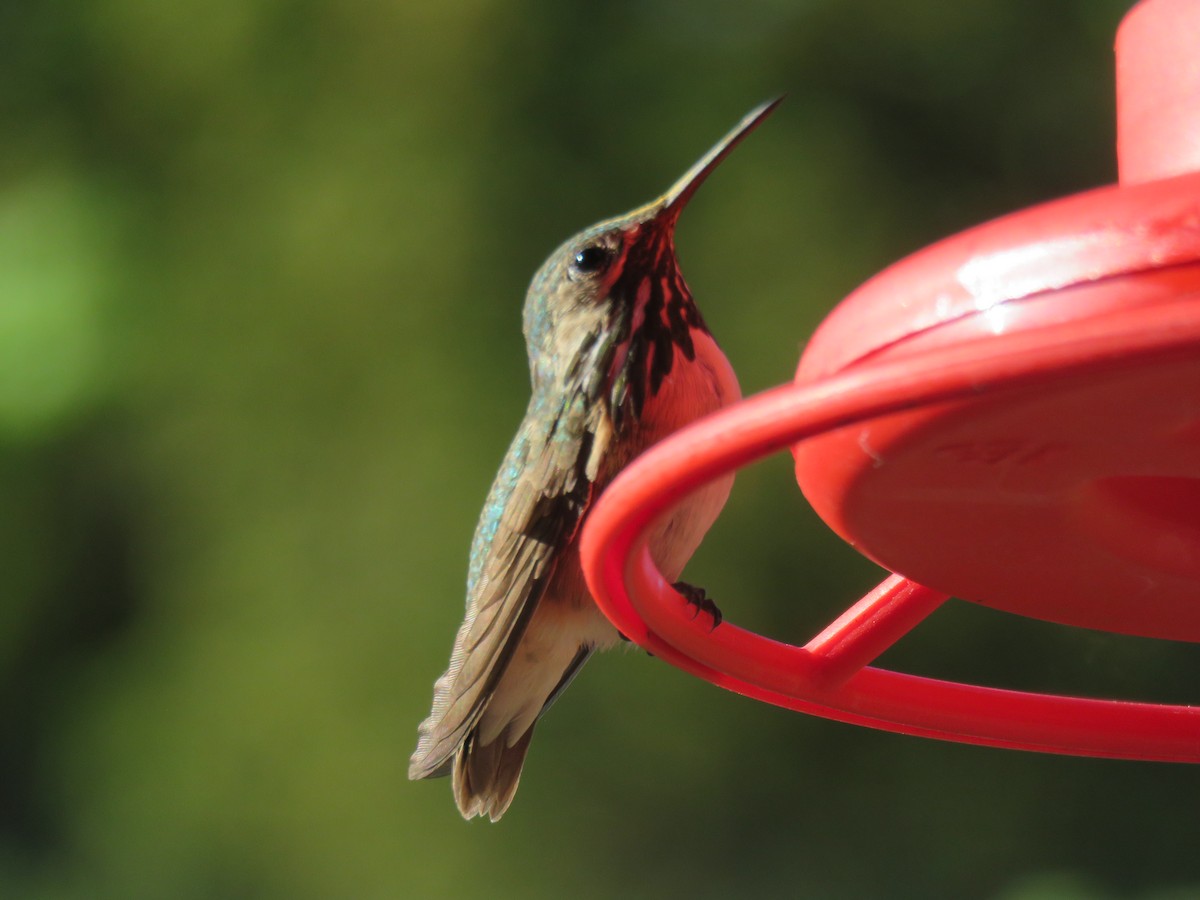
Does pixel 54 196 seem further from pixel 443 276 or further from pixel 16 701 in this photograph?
pixel 16 701

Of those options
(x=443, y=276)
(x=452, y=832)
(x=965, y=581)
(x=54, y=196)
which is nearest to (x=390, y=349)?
(x=443, y=276)

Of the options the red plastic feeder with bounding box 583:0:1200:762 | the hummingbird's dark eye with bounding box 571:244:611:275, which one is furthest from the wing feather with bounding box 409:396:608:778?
the red plastic feeder with bounding box 583:0:1200:762

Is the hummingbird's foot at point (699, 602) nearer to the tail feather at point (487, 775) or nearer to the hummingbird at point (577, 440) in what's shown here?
the hummingbird at point (577, 440)

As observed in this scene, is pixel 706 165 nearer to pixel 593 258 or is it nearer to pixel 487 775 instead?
pixel 593 258

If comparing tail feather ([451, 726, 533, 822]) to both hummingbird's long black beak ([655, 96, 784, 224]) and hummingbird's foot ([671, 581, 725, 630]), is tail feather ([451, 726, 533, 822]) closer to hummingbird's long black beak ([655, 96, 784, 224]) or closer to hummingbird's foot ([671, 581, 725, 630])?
hummingbird's foot ([671, 581, 725, 630])

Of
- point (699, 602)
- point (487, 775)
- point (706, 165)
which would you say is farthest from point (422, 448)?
point (699, 602)

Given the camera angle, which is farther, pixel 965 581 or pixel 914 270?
pixel 965 581
